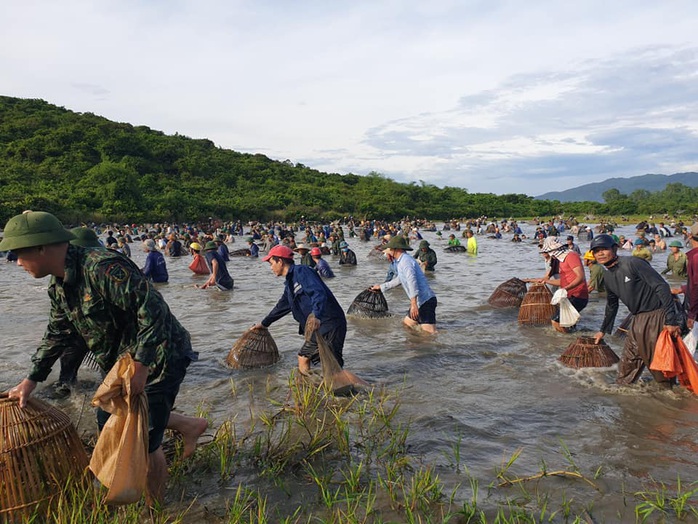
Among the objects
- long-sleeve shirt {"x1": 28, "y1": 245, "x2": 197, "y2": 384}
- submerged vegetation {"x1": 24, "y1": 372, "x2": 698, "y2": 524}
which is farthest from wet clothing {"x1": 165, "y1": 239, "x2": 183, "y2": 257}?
long-sleeve shirt {"x1": 28, "y1": 245, "x2": 197, "y2": 384}

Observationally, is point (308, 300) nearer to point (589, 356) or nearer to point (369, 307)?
point (589, 356)

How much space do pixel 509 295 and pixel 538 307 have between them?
1768 mm

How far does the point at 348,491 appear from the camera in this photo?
141 inches

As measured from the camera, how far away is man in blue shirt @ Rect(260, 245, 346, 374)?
533 cm

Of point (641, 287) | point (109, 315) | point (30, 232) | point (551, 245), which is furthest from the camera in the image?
point (551, 245)

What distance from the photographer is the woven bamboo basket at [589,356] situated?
20.9 feet

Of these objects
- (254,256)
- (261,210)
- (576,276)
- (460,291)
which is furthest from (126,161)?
(576,276)

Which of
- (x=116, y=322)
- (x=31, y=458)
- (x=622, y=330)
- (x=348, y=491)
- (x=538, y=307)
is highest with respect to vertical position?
(x=116, y=322)

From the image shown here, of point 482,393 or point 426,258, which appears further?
point 426,258

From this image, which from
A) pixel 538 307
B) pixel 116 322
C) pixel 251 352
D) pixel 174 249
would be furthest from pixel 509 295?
pixel 174 249

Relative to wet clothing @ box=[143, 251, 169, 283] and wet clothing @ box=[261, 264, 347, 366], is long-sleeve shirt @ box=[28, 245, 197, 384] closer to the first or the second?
wet clothing @ box=[261, 264, 347, 366]

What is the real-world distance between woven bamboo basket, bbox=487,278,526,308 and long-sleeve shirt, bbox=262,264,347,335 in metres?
6.14

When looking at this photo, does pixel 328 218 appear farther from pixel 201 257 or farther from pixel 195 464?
pixel 195 464

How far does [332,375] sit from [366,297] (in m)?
5.06
